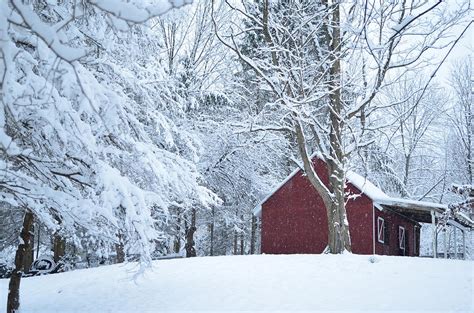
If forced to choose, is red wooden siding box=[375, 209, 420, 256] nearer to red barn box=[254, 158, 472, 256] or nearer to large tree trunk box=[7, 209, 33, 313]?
red barn box=[254, 158, 472, 256]

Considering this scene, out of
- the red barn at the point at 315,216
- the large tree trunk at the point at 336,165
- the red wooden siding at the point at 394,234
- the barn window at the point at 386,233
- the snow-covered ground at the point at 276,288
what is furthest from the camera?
the barn window at the point at 386,233

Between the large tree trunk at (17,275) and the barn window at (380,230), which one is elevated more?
the barn window at (380,230)

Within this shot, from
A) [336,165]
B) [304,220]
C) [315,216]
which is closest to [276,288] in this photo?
[336,165]

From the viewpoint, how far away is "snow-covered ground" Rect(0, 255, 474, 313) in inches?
352

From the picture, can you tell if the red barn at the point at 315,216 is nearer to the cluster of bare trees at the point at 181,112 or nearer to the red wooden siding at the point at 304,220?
the red wooden siding at the point at 304,220

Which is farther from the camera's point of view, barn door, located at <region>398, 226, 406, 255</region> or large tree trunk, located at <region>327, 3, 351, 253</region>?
barn door, located at <region>398, 226, 406, 255</region>

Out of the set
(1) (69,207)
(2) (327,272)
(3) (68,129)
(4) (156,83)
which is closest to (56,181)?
(1) (69,207)

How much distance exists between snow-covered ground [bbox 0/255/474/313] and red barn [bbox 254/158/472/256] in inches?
301

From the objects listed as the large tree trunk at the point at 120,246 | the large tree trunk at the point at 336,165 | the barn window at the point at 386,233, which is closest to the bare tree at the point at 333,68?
the large tree trunk at the point at 336,165

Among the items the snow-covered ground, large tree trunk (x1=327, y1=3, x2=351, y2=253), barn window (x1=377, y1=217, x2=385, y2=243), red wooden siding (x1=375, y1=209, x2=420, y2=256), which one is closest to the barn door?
red wooden siding (x1=375, y1=209, x2=420, y2=256)

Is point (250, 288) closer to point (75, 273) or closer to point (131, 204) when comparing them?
point (131, 204)

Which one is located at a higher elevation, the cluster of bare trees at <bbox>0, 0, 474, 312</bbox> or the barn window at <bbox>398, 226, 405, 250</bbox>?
the cluster of bare trees at <bbox>0, 0, 474, 312</bbox>

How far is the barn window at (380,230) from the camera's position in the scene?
71.1 feet

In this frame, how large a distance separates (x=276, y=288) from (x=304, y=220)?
1198 centimetres
